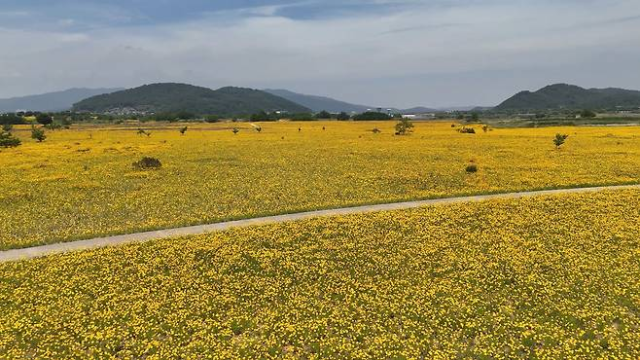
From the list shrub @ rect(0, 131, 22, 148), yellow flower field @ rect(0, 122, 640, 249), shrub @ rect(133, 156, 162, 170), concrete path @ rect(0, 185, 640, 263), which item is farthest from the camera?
shrub @ rect(0, 131, 22, 148)

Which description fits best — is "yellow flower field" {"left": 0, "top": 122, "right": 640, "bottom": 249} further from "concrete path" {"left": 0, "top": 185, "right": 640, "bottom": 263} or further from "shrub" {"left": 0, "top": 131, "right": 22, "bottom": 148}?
"shrub" {"left": 0, "top": 131, "right": 22, "bottom": 148}

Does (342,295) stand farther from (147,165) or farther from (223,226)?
(147,165)

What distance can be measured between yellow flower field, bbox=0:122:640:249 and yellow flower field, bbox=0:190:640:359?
5.44 metres

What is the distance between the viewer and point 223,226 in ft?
76.2

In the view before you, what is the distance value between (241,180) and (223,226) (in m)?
13.5

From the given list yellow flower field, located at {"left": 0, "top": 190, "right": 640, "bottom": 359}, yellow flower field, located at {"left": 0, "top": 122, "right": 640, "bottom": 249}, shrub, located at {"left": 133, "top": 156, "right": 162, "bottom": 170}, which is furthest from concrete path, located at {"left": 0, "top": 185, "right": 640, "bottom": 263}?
shrub, located at {"left": 133, "top": 156, "right": 162, "bottom": 170}

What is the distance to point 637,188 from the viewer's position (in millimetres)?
31453

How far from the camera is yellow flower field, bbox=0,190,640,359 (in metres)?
11.9

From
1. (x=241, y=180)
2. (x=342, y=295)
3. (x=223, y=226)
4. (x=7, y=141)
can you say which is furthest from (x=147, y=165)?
(x=7, y=141)

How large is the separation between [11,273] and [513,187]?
102 ft

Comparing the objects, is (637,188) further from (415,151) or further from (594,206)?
(415,151)

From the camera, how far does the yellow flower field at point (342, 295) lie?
1186cm

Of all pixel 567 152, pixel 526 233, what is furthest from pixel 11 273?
pixel 567 152

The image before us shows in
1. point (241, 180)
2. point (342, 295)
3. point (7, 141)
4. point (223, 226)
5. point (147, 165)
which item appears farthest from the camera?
point (7, 141)
